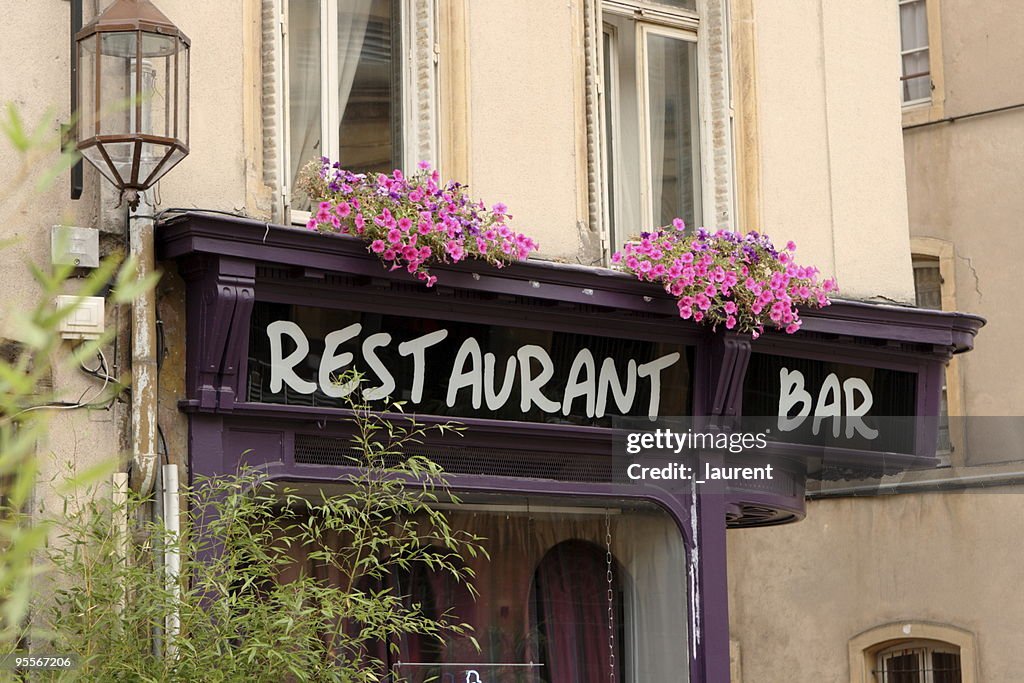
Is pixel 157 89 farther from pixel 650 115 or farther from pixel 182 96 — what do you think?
pixel 650 115

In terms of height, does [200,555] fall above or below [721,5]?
below

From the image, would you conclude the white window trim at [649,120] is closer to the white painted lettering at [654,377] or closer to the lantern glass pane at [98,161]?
the white painted lettering at [654,377]

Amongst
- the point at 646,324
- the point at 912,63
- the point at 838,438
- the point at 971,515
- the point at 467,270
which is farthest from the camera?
the point at 912,63

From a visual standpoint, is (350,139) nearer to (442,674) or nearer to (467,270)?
(467,270)

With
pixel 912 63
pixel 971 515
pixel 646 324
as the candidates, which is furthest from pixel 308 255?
pixel 912 63

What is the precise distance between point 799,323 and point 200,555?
3.67 metres

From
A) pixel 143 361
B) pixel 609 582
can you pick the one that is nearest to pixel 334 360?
pixel 143 361

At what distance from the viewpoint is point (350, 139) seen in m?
8.08

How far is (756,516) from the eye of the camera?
9844 mm

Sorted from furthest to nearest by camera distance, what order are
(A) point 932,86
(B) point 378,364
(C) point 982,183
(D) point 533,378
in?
(A) point 932,86 → (C) point 982,183 → (D) point 533,378 → (B) point 378,364

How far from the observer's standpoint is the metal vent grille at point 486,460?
24.5 feet

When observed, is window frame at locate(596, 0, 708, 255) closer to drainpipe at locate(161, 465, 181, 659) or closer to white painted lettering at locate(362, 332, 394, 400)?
white painted lettering at locate(362, 332, 394, 400)

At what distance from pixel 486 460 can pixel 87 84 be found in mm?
2688

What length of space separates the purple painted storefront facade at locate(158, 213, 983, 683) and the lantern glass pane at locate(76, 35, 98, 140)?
1.81ft
